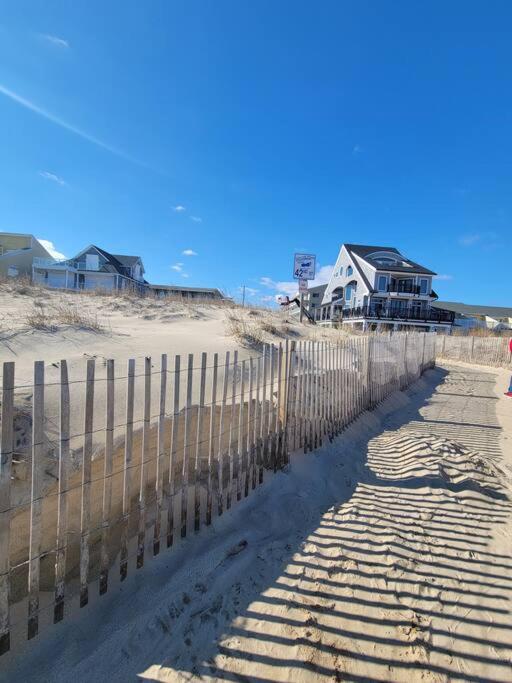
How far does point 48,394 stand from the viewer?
3463 millimetres

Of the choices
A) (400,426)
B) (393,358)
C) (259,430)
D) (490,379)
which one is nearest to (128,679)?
(259,430)

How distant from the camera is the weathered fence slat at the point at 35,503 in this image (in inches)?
74.6

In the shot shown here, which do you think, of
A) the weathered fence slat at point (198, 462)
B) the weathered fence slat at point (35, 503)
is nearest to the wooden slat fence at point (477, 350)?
the weathered fence slat at point (198, 462)

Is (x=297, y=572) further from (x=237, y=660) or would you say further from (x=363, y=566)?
(x=237, y=660)

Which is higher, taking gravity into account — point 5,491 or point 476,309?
point 476,309

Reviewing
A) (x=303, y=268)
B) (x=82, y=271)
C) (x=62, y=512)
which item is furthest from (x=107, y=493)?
(x=82, y=271)

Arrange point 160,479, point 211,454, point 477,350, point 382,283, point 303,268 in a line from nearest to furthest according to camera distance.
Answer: point 160,479, point 211,454, point 303,268, point 477,350, point 382,283

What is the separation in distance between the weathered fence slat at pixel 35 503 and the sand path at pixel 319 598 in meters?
0.23

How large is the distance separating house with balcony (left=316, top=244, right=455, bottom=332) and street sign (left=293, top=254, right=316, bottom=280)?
834 inches

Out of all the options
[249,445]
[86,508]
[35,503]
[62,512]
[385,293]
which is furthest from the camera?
[385,293]

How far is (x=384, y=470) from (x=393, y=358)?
5.99m

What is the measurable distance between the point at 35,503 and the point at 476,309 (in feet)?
261

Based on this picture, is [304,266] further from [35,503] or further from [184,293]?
[184,293]

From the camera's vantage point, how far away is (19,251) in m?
38.2
